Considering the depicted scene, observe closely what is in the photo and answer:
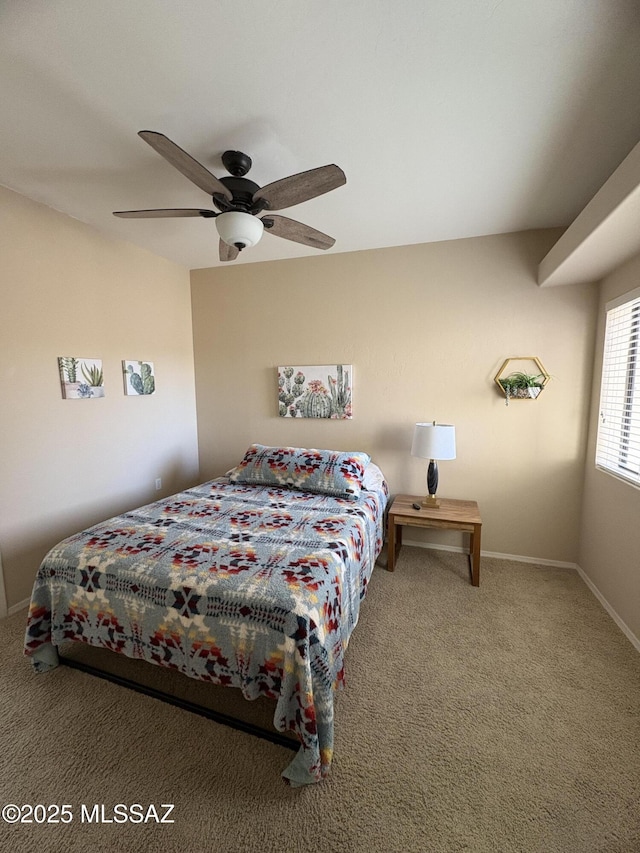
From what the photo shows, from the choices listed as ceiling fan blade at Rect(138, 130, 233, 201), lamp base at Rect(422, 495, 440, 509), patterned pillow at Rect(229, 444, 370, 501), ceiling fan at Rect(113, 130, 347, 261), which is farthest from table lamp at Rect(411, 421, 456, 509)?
ceiling fan blade at Rect(138, 130, 233, 201)

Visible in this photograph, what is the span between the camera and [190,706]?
1.62 metres

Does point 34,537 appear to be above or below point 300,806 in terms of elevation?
above

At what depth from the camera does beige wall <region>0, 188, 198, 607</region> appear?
225cm

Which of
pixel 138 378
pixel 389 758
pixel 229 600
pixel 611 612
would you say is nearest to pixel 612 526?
pixel 611 612

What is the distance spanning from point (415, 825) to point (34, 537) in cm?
262

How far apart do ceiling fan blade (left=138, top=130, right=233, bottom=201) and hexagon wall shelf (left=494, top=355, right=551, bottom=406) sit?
2.32 m

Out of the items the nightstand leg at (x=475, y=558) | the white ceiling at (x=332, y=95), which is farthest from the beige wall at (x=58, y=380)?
the nightstand leg at (x=475, y=558)

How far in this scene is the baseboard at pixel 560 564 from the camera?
6.73ft

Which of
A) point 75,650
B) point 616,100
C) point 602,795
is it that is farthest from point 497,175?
point 75,650

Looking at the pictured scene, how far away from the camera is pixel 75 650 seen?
1984mm

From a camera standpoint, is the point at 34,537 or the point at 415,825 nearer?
the point at 415,825

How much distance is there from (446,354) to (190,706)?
2.86 m

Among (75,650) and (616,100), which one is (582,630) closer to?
(616,100)

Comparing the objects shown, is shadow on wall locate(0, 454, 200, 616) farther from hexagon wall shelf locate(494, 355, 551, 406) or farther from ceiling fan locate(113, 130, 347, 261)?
hexagon wall shelf locate(494, 355, 551, 406)
